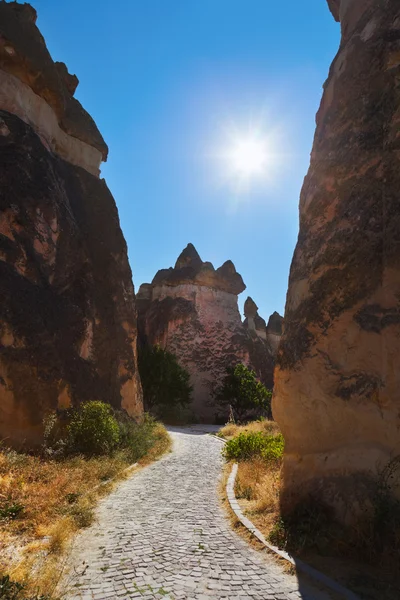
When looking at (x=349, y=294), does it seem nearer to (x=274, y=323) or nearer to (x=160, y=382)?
(x=160, y=382)

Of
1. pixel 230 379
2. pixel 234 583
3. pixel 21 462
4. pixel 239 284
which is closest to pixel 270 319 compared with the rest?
pixel 239 284

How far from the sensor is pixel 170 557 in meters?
4.32

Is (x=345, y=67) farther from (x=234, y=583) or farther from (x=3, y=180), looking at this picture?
(x=3, y=180)

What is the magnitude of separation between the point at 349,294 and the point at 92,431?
741 centimetres

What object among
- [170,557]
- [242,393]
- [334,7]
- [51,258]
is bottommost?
[170,557]

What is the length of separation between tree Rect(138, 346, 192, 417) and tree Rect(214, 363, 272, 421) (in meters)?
3.47

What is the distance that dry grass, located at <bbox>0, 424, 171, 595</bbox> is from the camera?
385cm

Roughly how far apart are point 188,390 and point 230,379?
11.4 ft

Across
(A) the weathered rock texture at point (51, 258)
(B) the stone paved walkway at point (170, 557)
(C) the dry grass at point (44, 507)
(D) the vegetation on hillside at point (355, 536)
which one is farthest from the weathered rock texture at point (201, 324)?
(D) the vegetation on hillside at point (355, 536)

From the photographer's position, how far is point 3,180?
11156 mm

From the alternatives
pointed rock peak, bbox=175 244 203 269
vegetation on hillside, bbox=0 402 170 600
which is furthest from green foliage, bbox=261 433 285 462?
pointed rock peak, bbox=175 244 203 269

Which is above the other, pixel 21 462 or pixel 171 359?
pixel 171 359

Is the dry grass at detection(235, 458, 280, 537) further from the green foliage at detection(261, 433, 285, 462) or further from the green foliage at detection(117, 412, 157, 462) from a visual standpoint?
the green foliage at detection(117, 412, 157, 462)

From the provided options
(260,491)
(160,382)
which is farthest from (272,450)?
(160,382)
